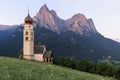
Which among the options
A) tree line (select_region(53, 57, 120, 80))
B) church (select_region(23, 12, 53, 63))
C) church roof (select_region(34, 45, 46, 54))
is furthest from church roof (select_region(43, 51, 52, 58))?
tree line (select_region(53, 57, 120, 80))

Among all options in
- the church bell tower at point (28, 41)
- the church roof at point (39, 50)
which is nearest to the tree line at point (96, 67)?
the church roof at point (39, 50)

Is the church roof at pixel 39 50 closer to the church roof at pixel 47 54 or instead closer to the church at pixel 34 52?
the church at pixel 34 52

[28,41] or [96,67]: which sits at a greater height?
[28,41]

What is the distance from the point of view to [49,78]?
24.9 m

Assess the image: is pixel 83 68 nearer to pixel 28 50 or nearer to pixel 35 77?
pixel 28 50

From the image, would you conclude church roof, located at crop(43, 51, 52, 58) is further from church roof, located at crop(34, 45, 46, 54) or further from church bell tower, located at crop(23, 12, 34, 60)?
church bell tower, located at crop(23, 12, 34, 60)

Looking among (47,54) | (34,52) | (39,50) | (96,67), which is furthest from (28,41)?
(96,67)

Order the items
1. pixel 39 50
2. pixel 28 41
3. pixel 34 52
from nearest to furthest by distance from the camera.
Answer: pixel 34 52 < pixel 39 50 < pixel 28 41

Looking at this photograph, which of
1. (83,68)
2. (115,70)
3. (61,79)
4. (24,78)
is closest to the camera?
(24,78)

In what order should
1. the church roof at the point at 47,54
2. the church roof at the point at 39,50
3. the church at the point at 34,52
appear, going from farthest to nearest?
the church roof at the point at 39,50 → the church roof at the point at 47,54 → the church at the point at 34,52

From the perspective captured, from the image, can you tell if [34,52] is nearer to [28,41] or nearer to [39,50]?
[39,50]

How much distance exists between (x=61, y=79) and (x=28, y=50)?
458ft

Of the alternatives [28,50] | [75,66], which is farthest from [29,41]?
[75,66]

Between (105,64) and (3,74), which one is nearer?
(3,74)
